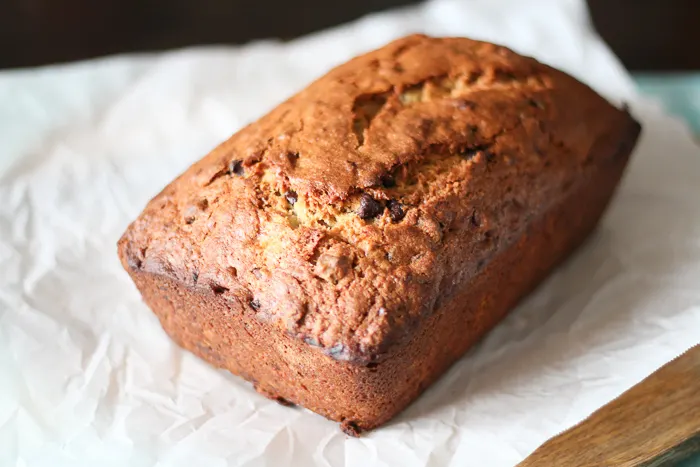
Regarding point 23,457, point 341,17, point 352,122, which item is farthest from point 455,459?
point 341,17

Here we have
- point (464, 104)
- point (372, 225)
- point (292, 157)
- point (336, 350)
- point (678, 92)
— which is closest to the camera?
point (336, 350)

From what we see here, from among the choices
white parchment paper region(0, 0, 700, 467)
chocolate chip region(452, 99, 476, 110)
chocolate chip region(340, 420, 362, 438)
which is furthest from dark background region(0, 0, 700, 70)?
chocolate chip region(340, 420, 362, 438)

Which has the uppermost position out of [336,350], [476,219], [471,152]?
[471,152]

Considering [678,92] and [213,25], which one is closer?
[678,92]

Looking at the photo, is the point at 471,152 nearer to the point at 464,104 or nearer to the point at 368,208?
the point at 464,104

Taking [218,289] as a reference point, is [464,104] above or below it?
above

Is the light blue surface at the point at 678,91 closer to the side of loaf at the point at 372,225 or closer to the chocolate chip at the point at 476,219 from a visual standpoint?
the side of loaf at the point at 372,225

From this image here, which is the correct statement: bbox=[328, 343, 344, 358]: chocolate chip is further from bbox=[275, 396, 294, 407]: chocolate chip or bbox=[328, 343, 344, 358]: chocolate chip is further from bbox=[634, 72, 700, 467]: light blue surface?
bbox=[634, 72, 700, 467]: light blue surface

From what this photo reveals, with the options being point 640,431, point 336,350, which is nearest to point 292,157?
point 336,350

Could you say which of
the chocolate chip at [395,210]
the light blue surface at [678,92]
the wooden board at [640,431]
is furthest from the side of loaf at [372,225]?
the light blue surface at [678,92]
